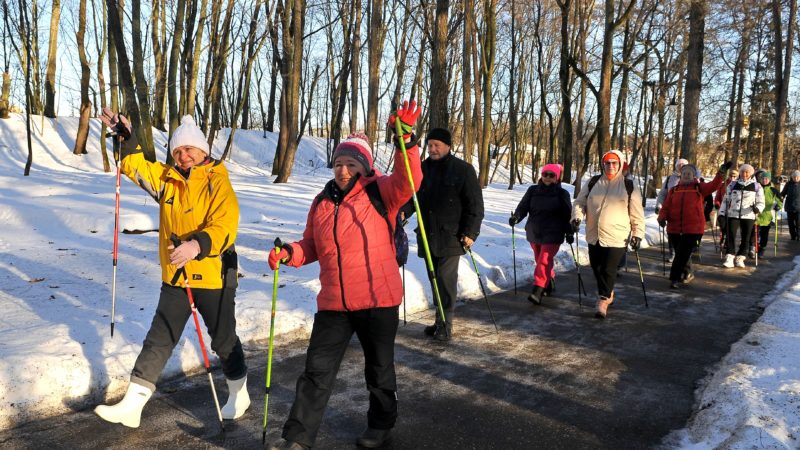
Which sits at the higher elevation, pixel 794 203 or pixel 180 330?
pixel 794 203

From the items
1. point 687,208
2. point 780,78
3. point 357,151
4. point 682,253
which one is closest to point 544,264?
point 682,253

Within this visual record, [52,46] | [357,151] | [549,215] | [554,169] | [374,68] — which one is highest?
[52,46]

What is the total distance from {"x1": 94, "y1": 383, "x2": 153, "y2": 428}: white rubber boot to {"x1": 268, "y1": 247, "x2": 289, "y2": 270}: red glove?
1211 mm

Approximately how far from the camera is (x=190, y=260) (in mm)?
3543

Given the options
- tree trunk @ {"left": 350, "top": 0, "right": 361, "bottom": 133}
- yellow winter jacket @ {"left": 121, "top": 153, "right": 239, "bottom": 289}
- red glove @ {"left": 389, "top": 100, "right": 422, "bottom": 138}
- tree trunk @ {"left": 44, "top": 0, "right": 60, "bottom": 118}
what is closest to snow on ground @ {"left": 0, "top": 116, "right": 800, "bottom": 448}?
yellow winter jacket @ {"left": 121, "top": 153, "right": 239, "bottom": 289}

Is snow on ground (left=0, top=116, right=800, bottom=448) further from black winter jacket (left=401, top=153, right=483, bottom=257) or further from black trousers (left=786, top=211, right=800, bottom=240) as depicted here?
Result: black trousers (left=786, top=211, right=800, bottom=240)

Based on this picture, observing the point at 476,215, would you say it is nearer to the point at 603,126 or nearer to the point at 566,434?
the point at 566,434

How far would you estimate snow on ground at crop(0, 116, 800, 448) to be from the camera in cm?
392

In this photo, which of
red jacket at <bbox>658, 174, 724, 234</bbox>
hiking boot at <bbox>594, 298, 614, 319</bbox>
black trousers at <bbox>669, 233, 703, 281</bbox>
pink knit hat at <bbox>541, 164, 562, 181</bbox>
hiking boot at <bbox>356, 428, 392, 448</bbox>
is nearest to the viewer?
hiking boot at <bbox>356, 428, 392, 448</bbox>

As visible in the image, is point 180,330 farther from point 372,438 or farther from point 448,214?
point 448,214

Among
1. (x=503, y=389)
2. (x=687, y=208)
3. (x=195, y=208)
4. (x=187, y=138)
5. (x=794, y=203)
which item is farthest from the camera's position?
(x=794, y=203)

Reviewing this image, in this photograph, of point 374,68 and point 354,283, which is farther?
point 374,68

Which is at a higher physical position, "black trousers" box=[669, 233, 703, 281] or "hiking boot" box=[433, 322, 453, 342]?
"black trousers" box=[669, 233, 703, 281]

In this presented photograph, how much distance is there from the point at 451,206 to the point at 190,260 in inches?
116
